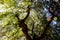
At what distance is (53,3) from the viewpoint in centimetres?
201

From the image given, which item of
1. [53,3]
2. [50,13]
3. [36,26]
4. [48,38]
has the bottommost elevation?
[48,38]

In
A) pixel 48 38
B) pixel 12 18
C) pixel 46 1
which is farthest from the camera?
pixel 48 38

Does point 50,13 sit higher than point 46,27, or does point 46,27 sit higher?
point 50,13

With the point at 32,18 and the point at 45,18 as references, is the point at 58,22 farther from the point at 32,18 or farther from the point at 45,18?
the point at 32,18

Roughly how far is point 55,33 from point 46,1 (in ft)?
1.55

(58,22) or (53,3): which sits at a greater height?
(53,3)

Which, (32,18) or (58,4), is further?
(32,18)

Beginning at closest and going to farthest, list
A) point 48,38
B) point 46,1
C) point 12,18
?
point 12,18, point 46,1, point 48,38

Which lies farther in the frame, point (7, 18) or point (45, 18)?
point (45, 18)

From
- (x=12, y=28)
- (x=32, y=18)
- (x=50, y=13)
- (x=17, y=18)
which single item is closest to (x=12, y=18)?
(x=17, y=18)

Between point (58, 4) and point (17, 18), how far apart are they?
584mm

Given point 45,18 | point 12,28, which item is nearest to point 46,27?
point 45,18

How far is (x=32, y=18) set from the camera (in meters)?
2.16

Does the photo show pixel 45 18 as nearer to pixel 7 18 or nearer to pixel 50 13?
pixel 50 13
